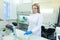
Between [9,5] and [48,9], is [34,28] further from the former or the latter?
[48,9]

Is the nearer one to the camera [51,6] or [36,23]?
[36,23]

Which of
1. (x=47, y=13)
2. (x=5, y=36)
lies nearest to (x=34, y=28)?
(x=5, y=36)

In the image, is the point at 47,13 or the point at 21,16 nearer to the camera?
the point at 21,16

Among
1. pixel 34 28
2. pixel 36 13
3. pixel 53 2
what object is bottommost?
pixel 34 28

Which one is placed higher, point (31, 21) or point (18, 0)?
point (18, 0)

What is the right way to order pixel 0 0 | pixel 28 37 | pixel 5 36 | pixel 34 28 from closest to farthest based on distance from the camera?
pixel 28 37, pixel 5 36, pixel 34 28, pixel 0 0

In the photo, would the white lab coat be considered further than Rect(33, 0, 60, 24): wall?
No

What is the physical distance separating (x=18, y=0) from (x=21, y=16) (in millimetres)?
380

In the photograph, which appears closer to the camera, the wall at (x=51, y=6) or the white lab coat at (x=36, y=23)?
the white lab coat at (x=36, y=23)

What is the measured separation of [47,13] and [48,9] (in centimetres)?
11

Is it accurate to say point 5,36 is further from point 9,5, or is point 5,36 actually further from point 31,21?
point 9,5

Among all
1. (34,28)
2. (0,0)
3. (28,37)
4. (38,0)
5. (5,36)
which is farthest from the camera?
(38,0)

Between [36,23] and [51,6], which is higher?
[51,6]

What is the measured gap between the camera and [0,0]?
2629 millimetres
